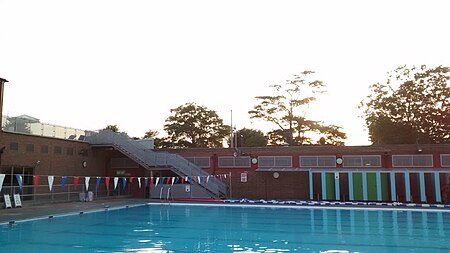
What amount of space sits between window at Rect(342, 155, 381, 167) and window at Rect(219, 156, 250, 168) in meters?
7.59

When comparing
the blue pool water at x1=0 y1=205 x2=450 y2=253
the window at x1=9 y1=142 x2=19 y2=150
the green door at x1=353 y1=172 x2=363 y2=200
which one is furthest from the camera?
the green door at x1=353 y1=172 x2=363 y2=200

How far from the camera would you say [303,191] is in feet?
97.9

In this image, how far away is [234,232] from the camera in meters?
15.1

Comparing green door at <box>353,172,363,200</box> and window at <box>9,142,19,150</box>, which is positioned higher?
window at <box>9,142,19,150</box>

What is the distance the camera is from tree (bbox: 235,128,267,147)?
5244 cm

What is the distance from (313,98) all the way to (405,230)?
1070 inches

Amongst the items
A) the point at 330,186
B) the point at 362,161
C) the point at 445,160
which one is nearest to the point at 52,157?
the point at 330,186

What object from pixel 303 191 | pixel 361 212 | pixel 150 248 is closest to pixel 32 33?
pixel 150 248

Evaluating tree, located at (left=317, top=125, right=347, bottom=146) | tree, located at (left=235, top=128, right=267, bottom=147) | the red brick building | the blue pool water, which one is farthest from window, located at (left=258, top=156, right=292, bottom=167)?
tree, located at (left=235, top=128, right=267, bottom=147)

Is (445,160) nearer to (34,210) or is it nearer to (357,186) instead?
(357,186)

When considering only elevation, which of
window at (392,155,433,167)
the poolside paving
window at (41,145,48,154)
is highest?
window at (41,145,48,154)

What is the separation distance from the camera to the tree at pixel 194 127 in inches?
1858

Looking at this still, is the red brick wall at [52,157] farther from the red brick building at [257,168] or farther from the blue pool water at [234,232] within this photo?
the blue pool water at [234,232]

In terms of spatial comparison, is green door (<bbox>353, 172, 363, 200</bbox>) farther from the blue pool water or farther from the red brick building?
the blue pool water
